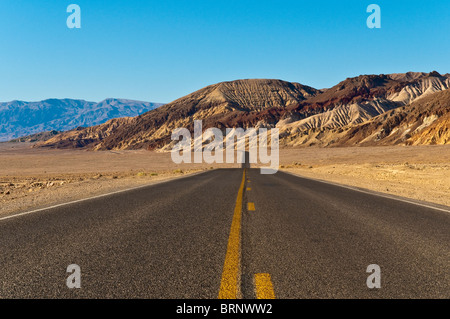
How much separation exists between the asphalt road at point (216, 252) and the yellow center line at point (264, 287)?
0.14 ft

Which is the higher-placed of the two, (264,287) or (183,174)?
(264,287)

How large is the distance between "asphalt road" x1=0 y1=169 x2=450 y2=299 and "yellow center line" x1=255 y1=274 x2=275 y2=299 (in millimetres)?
44

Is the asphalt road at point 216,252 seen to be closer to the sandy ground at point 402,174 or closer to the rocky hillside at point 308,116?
the sandy ground at point 402,174

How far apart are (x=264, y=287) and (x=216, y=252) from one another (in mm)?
1365

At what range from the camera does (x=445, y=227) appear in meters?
6.68

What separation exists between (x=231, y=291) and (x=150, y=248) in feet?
6.31

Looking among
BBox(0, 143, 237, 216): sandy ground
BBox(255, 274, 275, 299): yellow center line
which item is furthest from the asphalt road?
BBox(0, 143, 237, 216): sandy ground

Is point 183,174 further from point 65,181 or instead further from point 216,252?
point 216,252

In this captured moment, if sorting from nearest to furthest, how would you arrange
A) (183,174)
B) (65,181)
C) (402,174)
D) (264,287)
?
1. (264,287)
2. (65,181)
3. (402,174)
4. (183,174)

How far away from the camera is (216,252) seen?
187 inches

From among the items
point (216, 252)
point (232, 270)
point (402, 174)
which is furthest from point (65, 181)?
point (402, 174)

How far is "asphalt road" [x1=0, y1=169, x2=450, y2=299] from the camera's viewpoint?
3496 mm

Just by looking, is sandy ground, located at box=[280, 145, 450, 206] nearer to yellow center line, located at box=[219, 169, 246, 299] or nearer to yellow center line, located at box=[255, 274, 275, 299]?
yellow center line, located at box=[219, 169, 246, 299]
